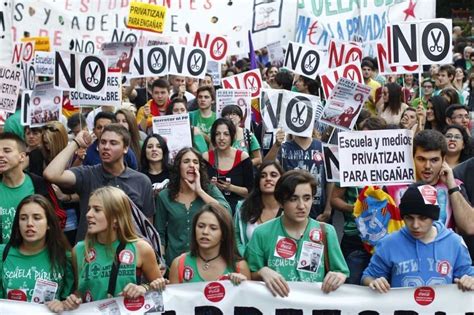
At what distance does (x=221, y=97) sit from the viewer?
1187cm

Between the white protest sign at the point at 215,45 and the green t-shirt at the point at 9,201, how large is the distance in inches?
329

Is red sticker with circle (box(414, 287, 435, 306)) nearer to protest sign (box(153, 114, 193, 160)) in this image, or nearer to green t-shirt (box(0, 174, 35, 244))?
green t-shirt (box(0, 174, 35, 244))

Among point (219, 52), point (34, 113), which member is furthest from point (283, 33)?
point (34, 113)

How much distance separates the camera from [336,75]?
35.6ft

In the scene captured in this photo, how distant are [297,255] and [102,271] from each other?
118cm

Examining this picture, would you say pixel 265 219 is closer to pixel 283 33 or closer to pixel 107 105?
pixel 107 105

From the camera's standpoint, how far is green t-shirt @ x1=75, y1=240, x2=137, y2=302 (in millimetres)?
6008

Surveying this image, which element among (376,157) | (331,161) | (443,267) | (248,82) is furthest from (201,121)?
(443,267)

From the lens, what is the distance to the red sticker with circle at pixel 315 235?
6.26 m

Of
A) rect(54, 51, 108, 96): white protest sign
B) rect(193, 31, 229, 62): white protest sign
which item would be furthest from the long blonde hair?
rect(193, 31, 229, 62): white protest sign

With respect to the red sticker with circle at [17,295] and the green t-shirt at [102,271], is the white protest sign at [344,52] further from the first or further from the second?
the red sticker with circle at [17,295]

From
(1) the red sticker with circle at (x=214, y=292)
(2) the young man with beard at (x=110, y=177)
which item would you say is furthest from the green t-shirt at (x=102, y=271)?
(2) the young man with beard at (x=110, y=177)

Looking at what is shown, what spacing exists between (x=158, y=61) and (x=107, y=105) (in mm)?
2679

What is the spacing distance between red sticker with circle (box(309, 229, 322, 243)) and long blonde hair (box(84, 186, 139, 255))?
3.45 ft
